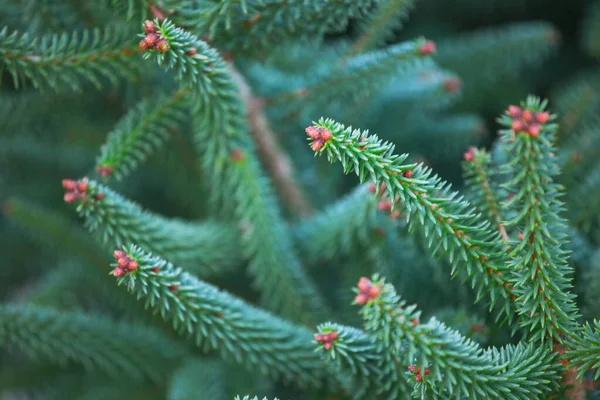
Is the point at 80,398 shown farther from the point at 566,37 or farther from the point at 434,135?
the point at 566,37

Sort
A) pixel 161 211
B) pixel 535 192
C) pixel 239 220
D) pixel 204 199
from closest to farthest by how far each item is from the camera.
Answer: pixel 535 192, pixel 239 220, pixel 204 199, pixel 161 211

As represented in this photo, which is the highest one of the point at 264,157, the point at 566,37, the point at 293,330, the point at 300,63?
the point at 566,37

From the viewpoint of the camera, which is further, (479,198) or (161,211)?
(161,211)

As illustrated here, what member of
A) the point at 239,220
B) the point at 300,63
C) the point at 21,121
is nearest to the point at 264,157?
the point at 239,220

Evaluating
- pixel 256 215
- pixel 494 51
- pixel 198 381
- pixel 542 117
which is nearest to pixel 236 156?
pixel 256 215

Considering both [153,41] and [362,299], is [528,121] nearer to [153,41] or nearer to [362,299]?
[362,299]
